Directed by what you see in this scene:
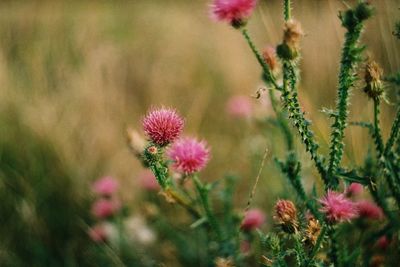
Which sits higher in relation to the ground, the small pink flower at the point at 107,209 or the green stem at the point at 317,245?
the small pink flower at the point at 107,209

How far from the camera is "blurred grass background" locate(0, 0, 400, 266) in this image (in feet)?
8.30

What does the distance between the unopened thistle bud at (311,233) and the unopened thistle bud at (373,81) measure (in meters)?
0.33

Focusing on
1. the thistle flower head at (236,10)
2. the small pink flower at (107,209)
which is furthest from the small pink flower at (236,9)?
the small pink flower at (107,209)

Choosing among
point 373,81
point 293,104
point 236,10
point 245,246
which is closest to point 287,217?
point 293,104

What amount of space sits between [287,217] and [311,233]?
0.08 meters

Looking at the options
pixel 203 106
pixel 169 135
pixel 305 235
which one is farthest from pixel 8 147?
pixel 305 235

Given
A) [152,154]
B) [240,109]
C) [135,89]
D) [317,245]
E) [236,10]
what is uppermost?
[135,89]

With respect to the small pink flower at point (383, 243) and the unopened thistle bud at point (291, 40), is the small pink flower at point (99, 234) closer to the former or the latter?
the small pink flower at point (383, 243)

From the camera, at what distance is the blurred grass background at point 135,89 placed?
2531 millimetres

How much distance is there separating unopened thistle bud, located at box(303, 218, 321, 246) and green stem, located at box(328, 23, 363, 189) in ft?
0.35

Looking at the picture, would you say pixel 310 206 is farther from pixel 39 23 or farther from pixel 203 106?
pixel 39 23

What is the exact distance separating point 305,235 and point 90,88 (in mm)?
2517

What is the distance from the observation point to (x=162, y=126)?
1160 mm

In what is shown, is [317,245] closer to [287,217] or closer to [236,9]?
[287,217]
